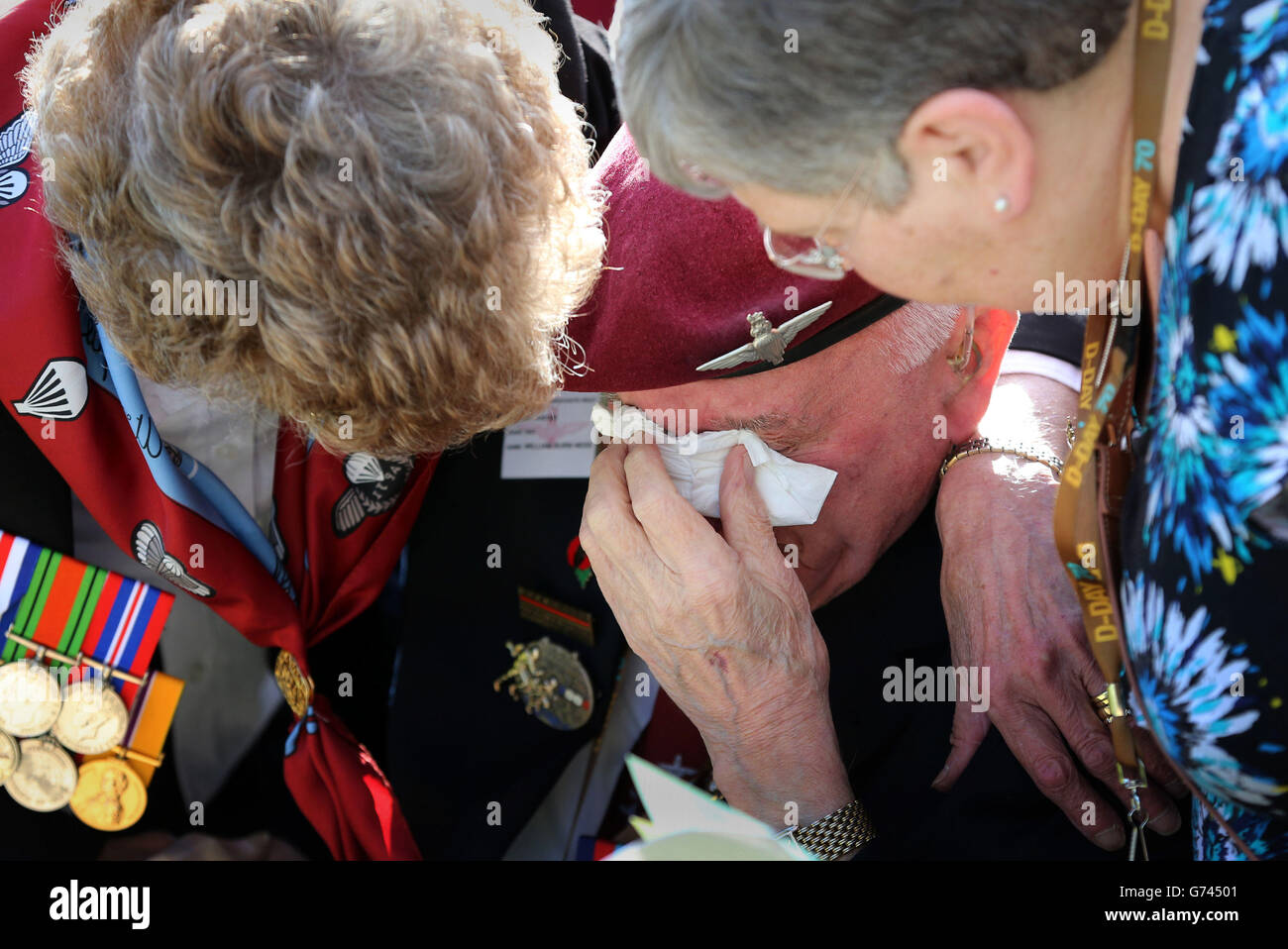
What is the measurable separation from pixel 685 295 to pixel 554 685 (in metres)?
0.91

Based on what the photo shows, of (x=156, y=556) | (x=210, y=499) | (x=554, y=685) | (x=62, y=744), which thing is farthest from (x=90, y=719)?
(x=554, y=685)

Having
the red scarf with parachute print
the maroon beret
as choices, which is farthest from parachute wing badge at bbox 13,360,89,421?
the maroon beret

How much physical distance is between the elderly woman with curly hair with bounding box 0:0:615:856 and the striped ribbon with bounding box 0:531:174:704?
8 centimetres

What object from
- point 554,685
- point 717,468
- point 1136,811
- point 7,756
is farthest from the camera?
point 554,685

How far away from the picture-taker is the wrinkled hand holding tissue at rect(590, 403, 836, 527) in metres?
1.63

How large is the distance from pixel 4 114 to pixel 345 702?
4.01 feet

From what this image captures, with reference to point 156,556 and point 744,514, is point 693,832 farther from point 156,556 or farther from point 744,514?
point 156,556

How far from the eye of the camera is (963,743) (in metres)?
1.58

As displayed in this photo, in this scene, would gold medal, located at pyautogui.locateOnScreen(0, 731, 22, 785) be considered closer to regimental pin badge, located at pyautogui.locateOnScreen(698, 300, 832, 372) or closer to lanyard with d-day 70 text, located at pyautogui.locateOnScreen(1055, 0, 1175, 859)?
regimental pin badge, located at pyautogui.locateOnScreen(698, 300, 832, 372)

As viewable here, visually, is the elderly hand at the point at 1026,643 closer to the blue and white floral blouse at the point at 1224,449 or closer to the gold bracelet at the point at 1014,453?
the gold bracelet at the point at 1014,453

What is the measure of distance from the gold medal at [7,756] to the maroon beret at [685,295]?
1.22m
